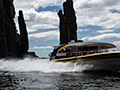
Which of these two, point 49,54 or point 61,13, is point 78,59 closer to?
point 49,54

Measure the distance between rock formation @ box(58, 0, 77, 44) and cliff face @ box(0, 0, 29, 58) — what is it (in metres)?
29.8

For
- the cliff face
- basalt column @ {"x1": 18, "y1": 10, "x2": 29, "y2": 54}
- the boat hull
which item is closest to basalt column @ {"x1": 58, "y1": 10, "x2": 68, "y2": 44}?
basalt column @ {"x1": 18, "y1": 10, "x2": 29, "y2": 54}

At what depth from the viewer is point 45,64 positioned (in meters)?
21.4

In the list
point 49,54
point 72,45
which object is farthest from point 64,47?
point 49,54

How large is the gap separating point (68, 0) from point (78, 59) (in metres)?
99.3

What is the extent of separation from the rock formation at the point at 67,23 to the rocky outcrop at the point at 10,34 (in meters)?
29.8

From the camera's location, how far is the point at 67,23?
353ft

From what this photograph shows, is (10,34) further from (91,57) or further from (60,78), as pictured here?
(60,78)

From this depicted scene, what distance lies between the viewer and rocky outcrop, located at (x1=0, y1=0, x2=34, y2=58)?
237ft

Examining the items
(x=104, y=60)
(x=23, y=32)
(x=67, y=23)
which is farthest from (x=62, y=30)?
(x=104, y=60)

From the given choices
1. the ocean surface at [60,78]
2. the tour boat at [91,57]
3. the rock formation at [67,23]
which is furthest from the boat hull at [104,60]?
the rock formation at [67,23]

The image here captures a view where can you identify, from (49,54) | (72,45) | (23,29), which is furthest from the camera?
(23,29)

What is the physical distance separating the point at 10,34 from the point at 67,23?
40.1m

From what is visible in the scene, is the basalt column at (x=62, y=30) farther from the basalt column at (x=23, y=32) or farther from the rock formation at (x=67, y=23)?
the basalt column at (x=23, y=32)
